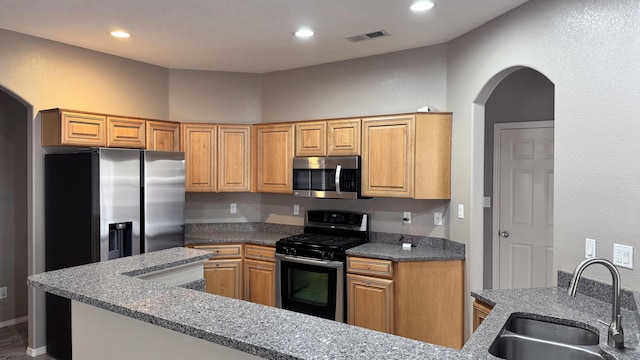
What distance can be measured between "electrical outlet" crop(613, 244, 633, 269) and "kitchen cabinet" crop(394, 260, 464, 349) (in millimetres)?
1545

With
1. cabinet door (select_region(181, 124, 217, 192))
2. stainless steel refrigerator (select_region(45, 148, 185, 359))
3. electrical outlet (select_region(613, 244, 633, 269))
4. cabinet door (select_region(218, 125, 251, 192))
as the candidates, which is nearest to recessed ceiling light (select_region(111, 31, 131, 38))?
→ stainless steel refrigerator (select_region(45, 148, 185, 359))

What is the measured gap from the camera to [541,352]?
205cm

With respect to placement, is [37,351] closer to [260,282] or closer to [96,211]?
[96,211]

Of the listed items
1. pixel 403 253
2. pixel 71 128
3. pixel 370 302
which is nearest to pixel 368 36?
pixel 403 253

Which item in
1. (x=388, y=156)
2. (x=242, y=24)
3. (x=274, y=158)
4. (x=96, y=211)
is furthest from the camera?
(x=274, y=158)

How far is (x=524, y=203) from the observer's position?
4.49m

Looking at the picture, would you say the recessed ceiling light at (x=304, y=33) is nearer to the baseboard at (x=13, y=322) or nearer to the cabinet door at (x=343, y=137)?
the cabinet door at (x=343, y=137)

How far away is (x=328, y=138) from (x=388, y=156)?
69 centimetres

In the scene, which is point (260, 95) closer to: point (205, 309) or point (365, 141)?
point (365, 141)

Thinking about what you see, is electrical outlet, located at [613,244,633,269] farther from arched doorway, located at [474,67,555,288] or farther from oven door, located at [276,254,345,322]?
oven door, located at [276,254,345,322]

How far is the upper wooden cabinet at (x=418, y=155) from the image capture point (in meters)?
3.94

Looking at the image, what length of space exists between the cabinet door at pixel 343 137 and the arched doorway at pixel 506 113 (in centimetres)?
129

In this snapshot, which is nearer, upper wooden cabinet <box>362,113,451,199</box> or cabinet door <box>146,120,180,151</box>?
upper wooden cabinet <box>362,113,451,199</box>

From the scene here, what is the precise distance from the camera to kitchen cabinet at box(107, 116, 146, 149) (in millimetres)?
4074
